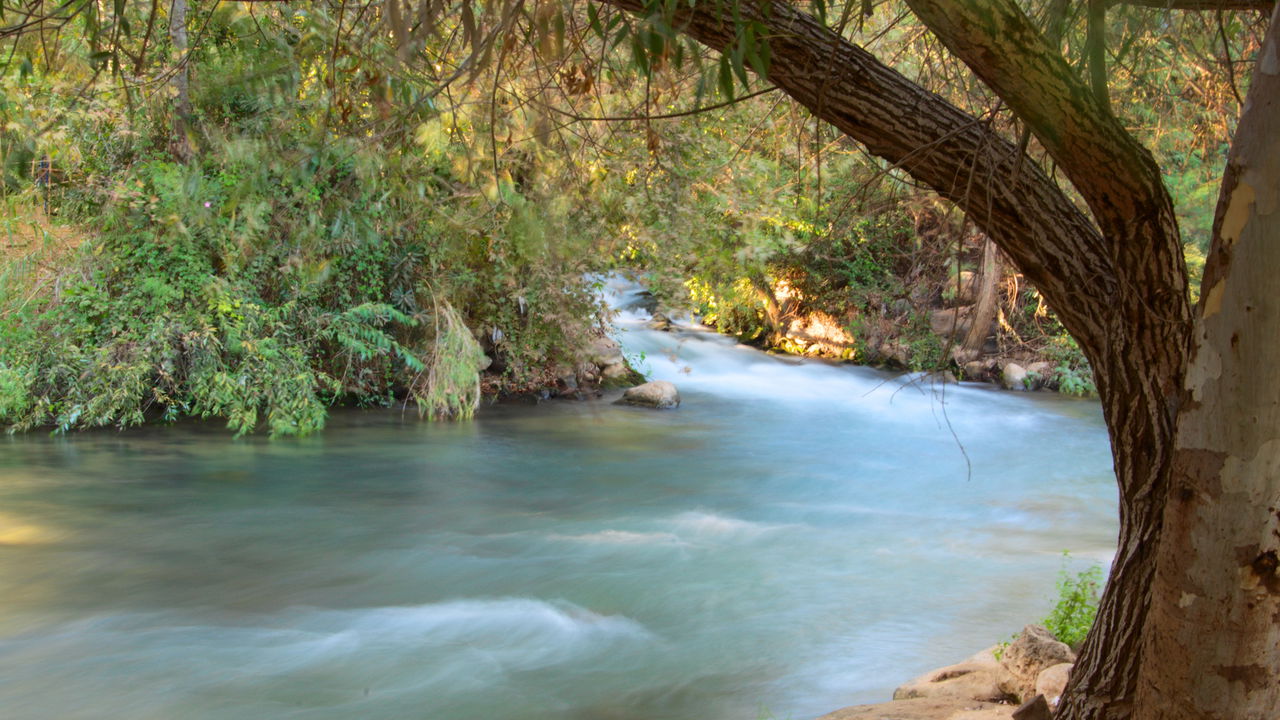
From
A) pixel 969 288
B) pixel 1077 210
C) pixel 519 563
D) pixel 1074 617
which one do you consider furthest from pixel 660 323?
pixel 1077 210

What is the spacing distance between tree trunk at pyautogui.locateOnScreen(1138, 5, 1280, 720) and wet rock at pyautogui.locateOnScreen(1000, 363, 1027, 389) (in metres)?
13.7

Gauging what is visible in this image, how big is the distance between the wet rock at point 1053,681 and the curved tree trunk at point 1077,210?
0.82m

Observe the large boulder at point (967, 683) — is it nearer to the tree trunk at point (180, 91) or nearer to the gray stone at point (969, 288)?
the tree trunk at point (180, 91)

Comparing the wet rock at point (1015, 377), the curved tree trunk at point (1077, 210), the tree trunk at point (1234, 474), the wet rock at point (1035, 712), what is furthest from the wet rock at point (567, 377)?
the tree trunk at point (1234, 474)

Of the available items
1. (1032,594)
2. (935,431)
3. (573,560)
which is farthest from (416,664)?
(935,431)

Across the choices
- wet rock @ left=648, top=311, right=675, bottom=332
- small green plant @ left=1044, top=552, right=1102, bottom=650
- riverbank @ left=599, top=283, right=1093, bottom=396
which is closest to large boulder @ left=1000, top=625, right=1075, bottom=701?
small green plant @ left=1044, top=552, right=1102, bottom=650

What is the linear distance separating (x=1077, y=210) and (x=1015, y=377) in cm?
1342

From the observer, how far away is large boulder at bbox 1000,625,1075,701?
400 cm

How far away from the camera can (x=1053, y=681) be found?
374 cm

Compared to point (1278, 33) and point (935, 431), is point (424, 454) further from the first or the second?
point (1278, 33)

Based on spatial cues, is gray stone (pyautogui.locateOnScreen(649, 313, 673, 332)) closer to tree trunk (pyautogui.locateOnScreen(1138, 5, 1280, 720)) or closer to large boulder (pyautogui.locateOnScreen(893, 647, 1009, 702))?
large boulder (pyautogui.locateOnScreen(893, 647, 1009, 702))

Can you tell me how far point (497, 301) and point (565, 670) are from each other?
7.89 metres

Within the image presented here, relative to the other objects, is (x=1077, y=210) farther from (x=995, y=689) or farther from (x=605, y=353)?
(x=605, y=353)

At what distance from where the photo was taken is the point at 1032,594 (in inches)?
265
